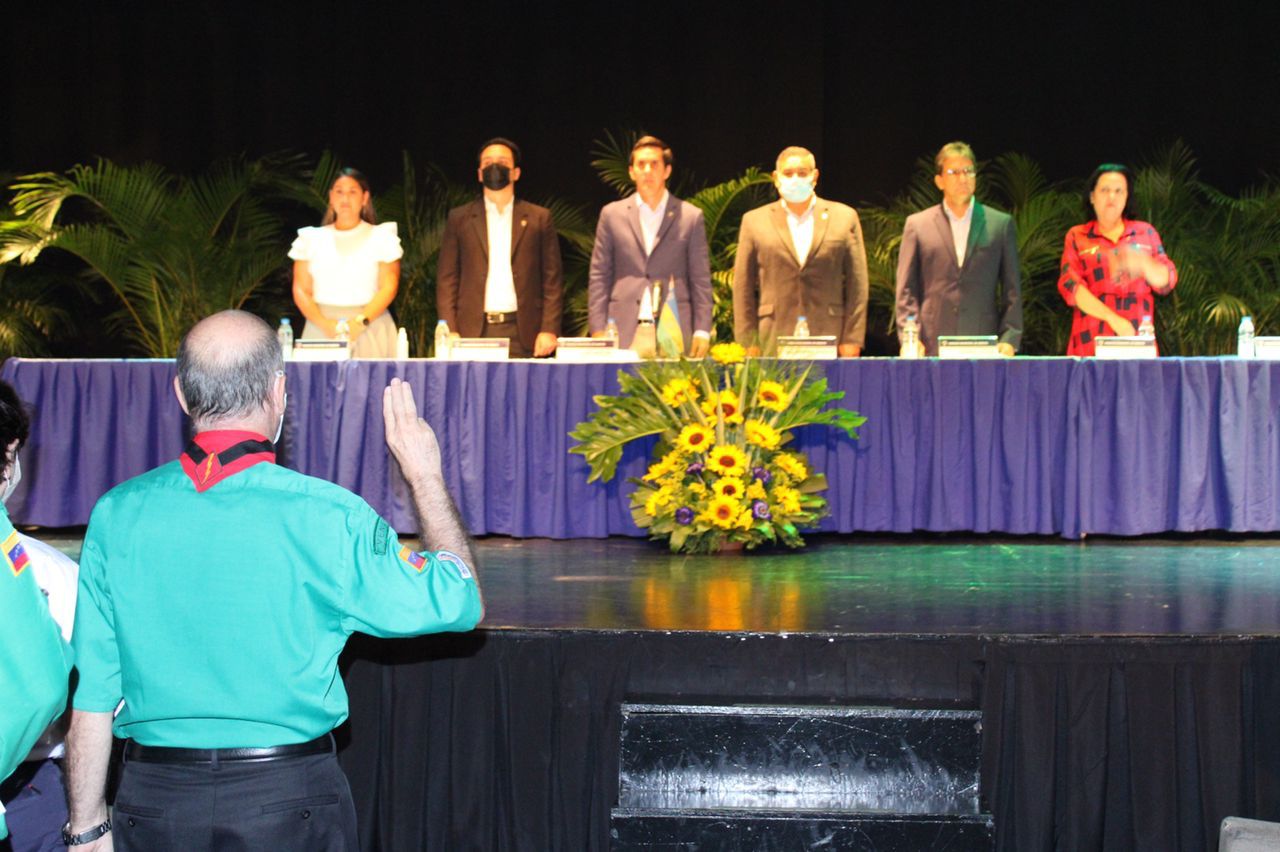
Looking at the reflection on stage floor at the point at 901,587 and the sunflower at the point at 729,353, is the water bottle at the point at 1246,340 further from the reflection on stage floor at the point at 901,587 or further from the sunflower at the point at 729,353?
the sunflower at the point at 729,353

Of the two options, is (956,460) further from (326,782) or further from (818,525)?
(326,782)

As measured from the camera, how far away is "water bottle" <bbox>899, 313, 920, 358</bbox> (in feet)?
15.6

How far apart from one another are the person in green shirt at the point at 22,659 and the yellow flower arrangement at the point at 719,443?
3004 millimetres

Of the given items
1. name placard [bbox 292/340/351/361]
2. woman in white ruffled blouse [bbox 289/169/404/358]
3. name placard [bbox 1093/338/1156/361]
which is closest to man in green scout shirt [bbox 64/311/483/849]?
name placard [bbox 292/340/351/361]

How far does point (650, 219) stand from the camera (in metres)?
5.39

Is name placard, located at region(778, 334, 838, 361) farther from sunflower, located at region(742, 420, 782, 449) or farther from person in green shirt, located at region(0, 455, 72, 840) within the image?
person in green shirt, located at region(0, 455, 72, 840)

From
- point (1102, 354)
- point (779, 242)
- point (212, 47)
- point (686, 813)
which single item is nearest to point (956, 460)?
point (1102, 354)

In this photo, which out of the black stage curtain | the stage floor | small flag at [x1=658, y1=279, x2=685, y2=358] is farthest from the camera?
small flag at [x1=658, y1=279, x2=685, y2=358]

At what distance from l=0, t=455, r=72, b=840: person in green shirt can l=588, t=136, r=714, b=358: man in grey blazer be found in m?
3.99

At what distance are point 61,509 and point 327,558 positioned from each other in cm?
352

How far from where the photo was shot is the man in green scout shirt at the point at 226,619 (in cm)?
167

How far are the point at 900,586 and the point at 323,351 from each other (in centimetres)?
224

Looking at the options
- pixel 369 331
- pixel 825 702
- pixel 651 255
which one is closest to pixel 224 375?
pixel 825 702

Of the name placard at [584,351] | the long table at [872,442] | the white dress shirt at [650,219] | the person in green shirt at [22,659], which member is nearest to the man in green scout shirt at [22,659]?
the person in green shirt at [22,659]
